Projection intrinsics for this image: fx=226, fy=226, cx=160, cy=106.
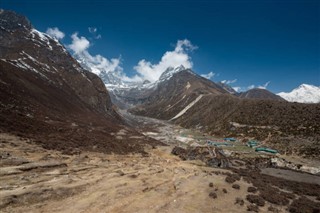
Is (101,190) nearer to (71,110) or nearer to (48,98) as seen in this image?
(48,98)

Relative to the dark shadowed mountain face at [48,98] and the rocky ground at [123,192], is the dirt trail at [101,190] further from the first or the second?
the dark shadowed mountain face at [48,98]

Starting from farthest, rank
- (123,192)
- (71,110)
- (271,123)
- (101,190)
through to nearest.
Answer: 1. (271,123)
2. (71,110)
3. (101,190)
4. (123,192)

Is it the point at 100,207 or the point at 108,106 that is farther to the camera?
the point at 108,106

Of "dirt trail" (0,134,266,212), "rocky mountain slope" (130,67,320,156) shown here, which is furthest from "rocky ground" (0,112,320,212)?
"rocky mountain slope" (130,67,320,156)

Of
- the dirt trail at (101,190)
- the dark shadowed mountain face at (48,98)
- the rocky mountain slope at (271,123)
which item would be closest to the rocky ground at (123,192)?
the dirt trail at (101,190)

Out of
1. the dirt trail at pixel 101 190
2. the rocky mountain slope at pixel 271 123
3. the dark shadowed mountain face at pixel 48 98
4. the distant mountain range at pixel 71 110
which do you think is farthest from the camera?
the rocky mountain slope at pixel 271 123

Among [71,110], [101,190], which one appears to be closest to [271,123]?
[71,110]

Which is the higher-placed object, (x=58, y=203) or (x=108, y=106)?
(x=108, y=106)

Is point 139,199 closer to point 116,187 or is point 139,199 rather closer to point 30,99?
point 116,187

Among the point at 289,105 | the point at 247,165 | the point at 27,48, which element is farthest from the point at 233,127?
the point at 27,48
